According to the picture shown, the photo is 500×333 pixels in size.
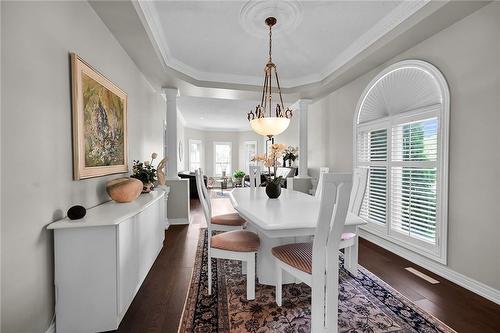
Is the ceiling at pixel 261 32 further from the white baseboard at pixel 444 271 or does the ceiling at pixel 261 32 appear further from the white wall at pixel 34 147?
the white baseboard at pixel 444 271

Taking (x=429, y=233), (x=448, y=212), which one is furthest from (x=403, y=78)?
(x=429, y=233)

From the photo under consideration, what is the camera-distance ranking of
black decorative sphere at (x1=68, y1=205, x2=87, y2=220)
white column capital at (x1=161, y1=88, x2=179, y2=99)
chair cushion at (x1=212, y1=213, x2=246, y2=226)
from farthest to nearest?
white column capital at (x1=161, y1=88, x2=179, y2=99)
chair cushion at (x1=212, y1=213, x2=246, y2=226)
black decorative sphere at (x1=68, y1=205, x2=87, y2=220)

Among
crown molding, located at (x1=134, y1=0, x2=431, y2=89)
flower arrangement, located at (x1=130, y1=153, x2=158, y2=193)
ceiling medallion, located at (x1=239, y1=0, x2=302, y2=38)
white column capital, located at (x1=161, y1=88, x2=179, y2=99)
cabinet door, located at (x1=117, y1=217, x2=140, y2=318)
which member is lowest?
cabinet door, located at (x1=117, y1=217, x2=140, y2=318)

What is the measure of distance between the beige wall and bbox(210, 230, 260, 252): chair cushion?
6.44ft

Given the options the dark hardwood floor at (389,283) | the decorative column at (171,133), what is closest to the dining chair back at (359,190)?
the dark hardwood floor at (389,283)

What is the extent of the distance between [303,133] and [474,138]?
3.00 m

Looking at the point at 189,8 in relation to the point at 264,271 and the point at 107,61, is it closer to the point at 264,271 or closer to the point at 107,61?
the point at 107,61

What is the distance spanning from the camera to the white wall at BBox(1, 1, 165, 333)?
1.20 m

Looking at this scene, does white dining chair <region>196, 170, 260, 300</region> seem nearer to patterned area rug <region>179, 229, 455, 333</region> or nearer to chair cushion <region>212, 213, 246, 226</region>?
patterned area rug <region>179, 229, 455, 333</region>

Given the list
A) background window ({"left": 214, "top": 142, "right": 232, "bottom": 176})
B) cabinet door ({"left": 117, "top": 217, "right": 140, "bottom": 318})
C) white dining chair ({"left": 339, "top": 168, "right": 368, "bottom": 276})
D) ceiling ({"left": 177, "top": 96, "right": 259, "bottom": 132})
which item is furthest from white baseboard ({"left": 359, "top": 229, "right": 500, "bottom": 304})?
background window ({"left": 214, "top": 142, "right": 232, "bottom": 176})

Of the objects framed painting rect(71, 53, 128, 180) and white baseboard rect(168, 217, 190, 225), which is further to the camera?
white baseboard rect(168, 217, 190, 225)

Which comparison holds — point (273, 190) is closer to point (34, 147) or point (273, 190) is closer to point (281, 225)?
point (281, 225)

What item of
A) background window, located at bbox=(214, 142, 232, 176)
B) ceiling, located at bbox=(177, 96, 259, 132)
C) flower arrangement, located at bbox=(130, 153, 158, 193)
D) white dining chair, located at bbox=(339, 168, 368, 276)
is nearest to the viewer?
white dining chair, located at bbox=(339, 168, 368, 276)

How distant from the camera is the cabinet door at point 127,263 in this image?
1605mm
